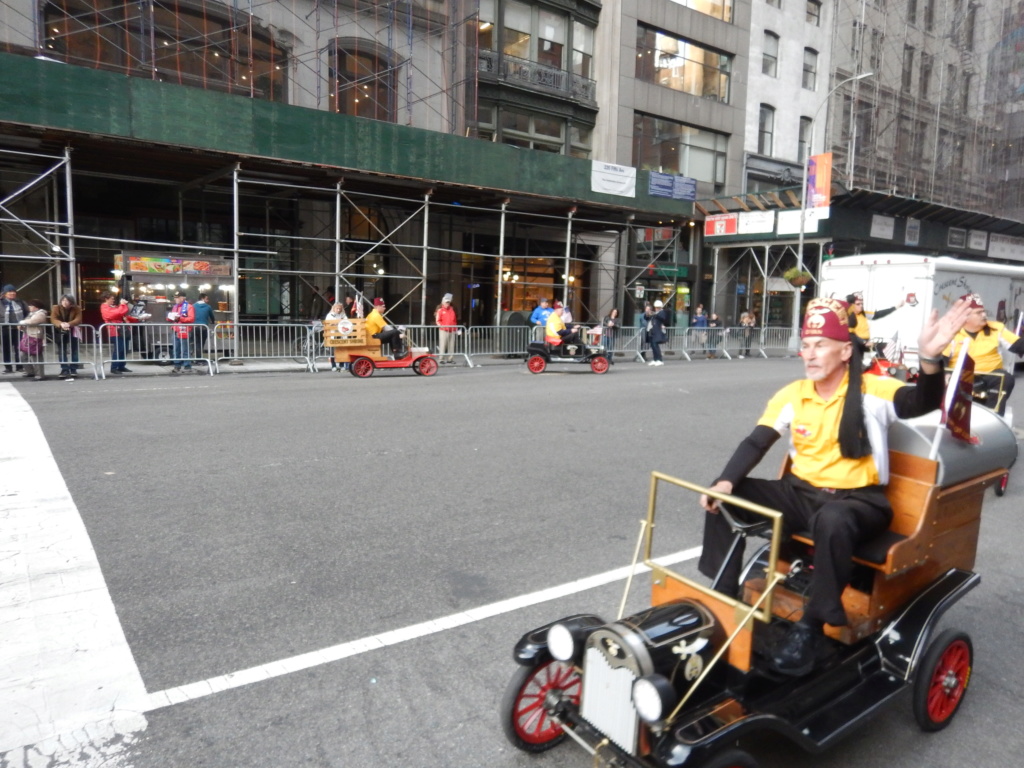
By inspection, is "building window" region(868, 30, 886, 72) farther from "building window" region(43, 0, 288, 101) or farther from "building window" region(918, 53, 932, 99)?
"building window" region(43, 0, 288, 101)

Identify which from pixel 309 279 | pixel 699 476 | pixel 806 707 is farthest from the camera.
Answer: pixel 309 279

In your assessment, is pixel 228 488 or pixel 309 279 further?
pixel 309 279

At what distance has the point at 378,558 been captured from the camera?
4.76 metres

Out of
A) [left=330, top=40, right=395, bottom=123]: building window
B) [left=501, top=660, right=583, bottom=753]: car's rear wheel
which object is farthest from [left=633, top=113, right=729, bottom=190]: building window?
[left=501, top=660, right=583, bottom=753]: car's rear wheel

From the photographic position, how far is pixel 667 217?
963 inches

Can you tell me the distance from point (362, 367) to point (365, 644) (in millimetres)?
11573

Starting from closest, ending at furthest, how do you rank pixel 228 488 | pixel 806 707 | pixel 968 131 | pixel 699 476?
pixel 806 707
pixel 228 488
pixel 699 476
pixel 968 131

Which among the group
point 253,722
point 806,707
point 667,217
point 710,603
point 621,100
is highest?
point 621,100

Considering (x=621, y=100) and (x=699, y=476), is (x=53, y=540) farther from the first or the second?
(x=621, y=100)

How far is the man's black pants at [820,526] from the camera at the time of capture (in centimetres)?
287

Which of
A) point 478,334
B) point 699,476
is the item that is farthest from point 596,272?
point 699,476

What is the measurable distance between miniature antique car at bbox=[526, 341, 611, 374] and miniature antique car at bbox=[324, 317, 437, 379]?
2502 millimetres

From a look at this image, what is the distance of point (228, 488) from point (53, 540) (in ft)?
4.74

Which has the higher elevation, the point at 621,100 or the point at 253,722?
the point at 621,100
